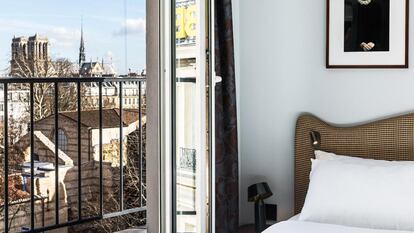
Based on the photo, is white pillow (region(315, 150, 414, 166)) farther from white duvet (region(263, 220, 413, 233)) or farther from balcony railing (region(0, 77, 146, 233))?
balcony railing (region(0, 77, 146, 233))

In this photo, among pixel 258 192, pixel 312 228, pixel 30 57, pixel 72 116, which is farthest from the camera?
pixel 72 116

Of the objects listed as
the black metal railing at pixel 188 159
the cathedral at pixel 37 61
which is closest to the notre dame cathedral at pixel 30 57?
the cathedral at pixel 37 61

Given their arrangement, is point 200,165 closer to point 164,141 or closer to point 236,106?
point 164,141

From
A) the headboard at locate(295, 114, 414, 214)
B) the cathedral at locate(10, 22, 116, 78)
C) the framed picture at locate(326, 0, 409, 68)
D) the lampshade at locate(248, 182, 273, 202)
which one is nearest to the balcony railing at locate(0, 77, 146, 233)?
the cathedral at locate(10, 22, 116, 78)

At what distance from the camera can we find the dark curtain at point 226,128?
11.7 feet

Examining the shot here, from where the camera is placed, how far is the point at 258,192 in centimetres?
Result: 359

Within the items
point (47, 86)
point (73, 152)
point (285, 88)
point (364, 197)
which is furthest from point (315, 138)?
point (47, 86)

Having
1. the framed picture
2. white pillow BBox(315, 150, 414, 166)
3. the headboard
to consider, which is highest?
the framed picture

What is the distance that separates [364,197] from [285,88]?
3.24 ft

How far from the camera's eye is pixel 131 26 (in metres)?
4.51

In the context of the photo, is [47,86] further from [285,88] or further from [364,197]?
[364,197]

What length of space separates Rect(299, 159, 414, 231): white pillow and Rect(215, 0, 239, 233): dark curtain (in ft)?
2.02

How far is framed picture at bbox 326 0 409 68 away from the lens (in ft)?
11.2

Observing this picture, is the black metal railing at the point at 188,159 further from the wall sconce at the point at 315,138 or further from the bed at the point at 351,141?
the wall sconce at the point at 315,138
